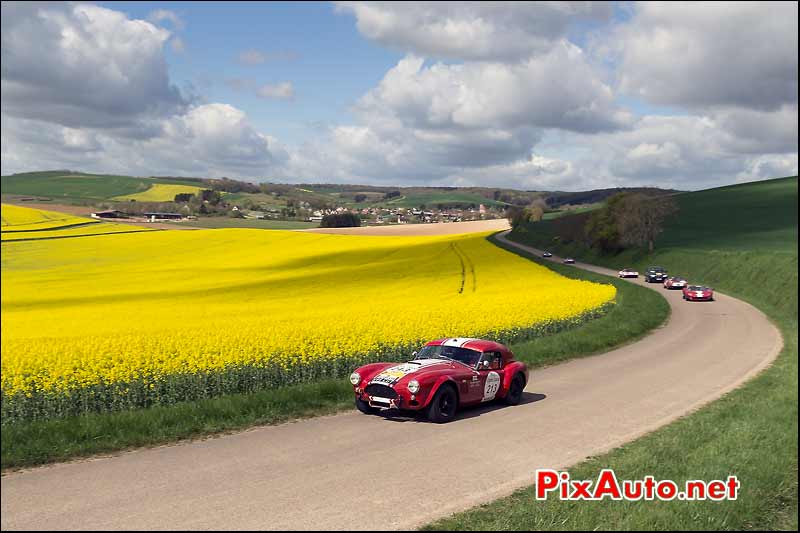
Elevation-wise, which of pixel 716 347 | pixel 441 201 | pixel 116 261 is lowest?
pixel 716 347

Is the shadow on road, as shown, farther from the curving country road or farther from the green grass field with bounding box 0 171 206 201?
the green grass field with bounding box 0 171 206 201

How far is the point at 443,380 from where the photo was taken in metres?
13.2

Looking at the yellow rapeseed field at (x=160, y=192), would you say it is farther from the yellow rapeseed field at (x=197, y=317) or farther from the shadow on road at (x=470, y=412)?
the shadow on road at (x=470, y=412)

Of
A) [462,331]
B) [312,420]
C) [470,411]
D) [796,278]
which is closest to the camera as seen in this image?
[312,420]

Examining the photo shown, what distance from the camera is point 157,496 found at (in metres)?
8.64

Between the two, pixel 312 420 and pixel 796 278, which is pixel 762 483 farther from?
pixel 796 278

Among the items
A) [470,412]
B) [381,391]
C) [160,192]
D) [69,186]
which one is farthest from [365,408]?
[160,192]

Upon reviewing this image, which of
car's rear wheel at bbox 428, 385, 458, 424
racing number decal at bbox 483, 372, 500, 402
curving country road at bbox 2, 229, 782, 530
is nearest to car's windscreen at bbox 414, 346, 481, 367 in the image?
racing number decal at bbox 483, 372, 500, 402

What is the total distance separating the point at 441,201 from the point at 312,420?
133 feet

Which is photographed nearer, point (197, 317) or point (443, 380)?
point (443, 380)

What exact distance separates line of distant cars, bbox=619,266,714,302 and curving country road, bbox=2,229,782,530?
31336 millimetres

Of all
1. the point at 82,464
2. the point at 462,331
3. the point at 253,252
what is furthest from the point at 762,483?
the point at 253,252
